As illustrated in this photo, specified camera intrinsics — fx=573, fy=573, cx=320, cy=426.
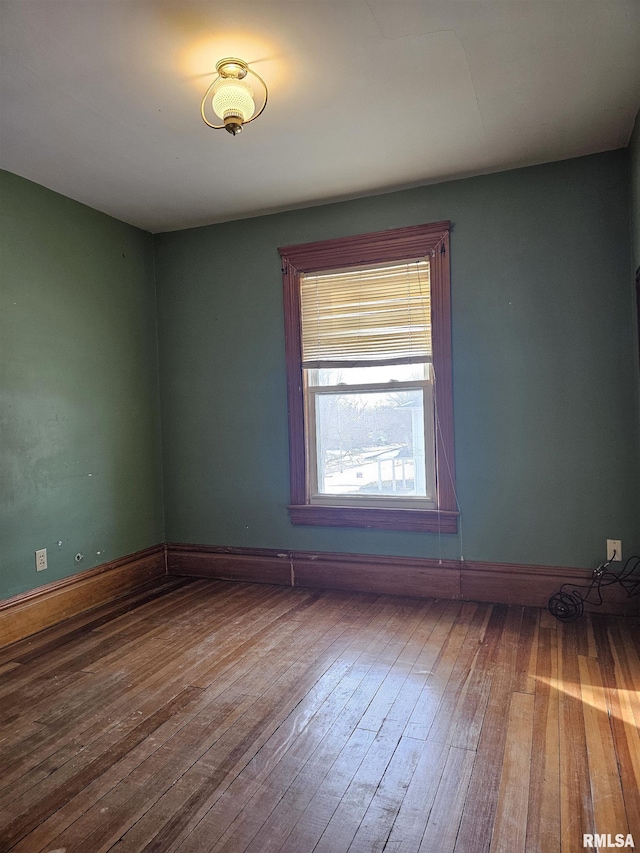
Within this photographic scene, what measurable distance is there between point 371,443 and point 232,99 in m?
2.33

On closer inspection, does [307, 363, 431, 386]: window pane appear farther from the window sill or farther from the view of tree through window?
the window sill

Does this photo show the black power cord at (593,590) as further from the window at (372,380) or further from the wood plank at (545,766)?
the window at (372,380)

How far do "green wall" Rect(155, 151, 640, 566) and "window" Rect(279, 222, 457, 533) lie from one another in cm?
10

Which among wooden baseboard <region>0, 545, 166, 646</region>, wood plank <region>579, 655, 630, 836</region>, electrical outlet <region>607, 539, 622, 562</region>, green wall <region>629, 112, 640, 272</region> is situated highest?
green wall <region>629, 112, 640, 272</region>

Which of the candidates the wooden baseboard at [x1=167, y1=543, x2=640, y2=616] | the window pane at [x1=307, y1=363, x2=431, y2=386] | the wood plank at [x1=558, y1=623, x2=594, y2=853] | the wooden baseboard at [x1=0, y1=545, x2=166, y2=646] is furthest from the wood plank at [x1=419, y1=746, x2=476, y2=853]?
the wooden baseboard at [x1=0, y1=545, x2=166, y2=646]

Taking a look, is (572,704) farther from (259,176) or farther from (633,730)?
(259,176)

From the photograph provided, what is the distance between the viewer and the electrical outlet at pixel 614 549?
3.41 meters

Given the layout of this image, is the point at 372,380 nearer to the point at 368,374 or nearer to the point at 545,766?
the point at 368,374

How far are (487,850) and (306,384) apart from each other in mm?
3085

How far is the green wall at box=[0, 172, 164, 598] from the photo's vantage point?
Result: 11.3ft

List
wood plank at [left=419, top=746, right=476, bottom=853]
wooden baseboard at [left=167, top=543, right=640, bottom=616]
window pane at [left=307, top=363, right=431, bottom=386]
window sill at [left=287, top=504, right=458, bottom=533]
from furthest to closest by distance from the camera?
window pane at [left=307, top=363, right=431, bottom=386] → window sill at [left=287, top=504, right=458, bottom=533] → wooden baseboard at [left=167, top=543, right=640, bottom=616] → wood plank at [left=419, top=746, right=476, bottom=853]

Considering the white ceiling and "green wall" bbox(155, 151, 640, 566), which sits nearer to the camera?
the white ceiling

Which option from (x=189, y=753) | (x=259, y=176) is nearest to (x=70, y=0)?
(x=259, y=176)

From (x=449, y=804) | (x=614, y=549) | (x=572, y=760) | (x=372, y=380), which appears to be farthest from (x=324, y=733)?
(x=372, y=380)
